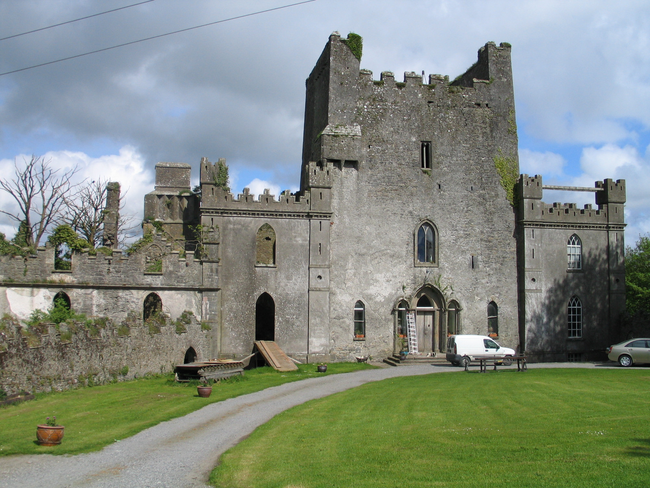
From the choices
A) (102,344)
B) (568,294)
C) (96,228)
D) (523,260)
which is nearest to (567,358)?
(568,294)

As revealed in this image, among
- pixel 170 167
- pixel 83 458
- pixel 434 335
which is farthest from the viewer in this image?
pixel 170 167

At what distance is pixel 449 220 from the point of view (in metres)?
32.1

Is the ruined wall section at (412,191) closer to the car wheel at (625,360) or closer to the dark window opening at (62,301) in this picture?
the car wheel at (625,360)

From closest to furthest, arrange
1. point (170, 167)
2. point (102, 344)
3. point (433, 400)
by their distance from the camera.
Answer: point (433, 400) → point (102, 344) → point (170, 167)

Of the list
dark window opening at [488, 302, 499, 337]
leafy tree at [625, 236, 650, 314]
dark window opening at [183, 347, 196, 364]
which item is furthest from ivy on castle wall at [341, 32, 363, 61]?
leafy tree at [625, 236, 650, 314]

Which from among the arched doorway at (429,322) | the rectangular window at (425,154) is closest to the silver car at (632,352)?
the arched doorway at (429,322)

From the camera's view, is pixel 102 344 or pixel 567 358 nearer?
pixel 102 344

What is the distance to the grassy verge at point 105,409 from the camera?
41.0ft

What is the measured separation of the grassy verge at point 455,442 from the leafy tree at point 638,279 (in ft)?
52.4

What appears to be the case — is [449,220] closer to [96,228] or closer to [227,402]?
[227,402]

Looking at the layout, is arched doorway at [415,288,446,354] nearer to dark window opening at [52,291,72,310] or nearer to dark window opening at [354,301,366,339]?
dark window opening at [354,301,366,339]

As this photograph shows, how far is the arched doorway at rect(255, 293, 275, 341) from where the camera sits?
32.1m

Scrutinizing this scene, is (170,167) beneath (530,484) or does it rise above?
above

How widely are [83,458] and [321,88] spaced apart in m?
26.0
